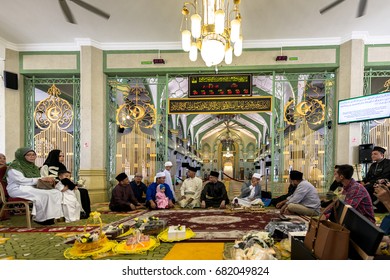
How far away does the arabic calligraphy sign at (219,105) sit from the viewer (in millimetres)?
5168

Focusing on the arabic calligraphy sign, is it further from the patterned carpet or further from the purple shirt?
the purple shirt

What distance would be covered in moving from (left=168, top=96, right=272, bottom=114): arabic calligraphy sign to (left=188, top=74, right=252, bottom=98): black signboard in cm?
13

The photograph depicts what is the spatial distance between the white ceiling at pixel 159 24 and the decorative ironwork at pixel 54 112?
1090 millimetres

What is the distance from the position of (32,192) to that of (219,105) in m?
3.67

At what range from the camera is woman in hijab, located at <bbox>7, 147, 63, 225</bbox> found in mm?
3135

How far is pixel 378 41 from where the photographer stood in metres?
4.88

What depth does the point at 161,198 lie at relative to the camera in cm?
443

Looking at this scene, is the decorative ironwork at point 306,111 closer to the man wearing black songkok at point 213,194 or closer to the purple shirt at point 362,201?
the man wearing black songkok at point 213,194

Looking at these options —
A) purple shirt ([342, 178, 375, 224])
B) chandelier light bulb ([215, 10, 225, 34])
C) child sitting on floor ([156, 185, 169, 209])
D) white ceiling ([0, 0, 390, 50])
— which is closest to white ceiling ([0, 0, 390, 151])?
white ceiling ([0, 0, 390, 50])

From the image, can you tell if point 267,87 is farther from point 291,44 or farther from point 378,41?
point 378,41

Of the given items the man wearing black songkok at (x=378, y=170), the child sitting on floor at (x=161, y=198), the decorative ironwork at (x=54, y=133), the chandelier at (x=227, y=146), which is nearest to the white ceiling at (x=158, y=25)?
the decorative ironwork at (x=54, y=133)

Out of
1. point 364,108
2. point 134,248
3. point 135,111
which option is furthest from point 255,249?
point 135,111

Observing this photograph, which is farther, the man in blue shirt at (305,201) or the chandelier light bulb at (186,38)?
the man in blue shirt at (305,201)

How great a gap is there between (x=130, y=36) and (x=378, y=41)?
498 centimetres
